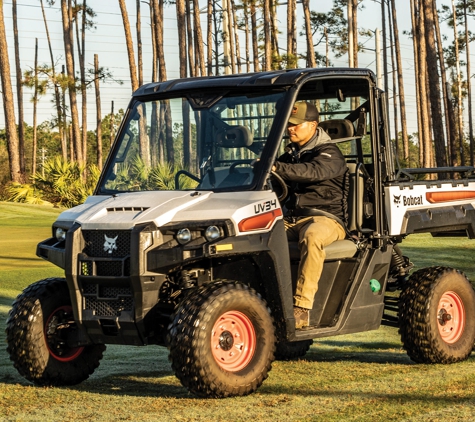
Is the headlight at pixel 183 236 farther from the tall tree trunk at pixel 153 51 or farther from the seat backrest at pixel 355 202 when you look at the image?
the tall tree trunk at pixel 153 51

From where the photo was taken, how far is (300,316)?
7434 mm

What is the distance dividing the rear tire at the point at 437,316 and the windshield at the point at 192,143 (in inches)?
77.0

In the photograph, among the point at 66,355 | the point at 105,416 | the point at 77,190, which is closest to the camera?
the point at 105,416

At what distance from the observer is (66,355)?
768cm

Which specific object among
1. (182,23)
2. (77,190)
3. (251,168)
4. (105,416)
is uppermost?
(182,23)

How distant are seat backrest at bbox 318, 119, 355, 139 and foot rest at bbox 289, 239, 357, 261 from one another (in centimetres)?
93

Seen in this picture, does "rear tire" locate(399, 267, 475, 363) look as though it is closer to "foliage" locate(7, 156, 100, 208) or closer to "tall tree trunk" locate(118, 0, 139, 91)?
"foliage" locate(7, 156, 100, 208)

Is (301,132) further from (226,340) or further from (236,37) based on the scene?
(236,37)

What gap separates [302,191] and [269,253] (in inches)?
37.0

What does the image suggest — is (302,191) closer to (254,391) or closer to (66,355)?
(254,391)

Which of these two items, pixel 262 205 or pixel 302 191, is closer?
pixel 262 205

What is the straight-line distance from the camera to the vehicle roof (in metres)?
7.46

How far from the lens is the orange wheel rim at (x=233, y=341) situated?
6844 mm

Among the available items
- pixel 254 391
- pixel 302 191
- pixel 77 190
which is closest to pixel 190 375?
pixel 254 391
